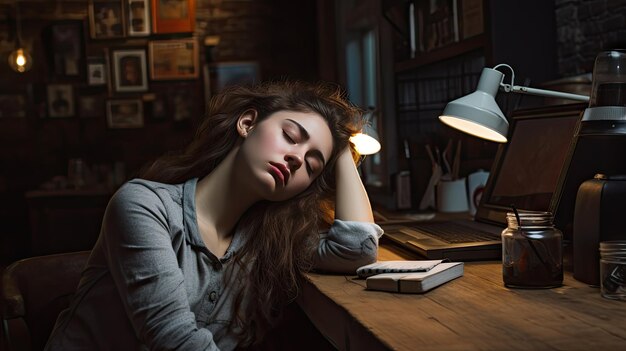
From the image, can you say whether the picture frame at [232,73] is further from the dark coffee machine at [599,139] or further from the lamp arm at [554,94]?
the dark coffee machine at [599,139]

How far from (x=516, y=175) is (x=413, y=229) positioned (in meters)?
0.34

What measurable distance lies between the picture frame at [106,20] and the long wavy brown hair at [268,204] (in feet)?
14.7

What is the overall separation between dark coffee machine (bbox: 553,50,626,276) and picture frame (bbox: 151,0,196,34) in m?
4.81

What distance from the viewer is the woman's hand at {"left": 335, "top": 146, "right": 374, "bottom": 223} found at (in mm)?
2033

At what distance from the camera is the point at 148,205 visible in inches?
67.9

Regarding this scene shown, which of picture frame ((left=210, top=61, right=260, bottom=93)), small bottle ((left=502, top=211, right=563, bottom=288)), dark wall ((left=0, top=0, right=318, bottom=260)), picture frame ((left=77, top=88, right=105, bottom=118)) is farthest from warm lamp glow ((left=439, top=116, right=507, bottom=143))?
picture frame ((left=77, top=88, right=105, bottom=118))

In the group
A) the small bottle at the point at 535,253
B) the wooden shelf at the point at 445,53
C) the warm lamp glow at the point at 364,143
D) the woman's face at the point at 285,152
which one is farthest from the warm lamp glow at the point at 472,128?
the wooden shelf at the point at 445,53

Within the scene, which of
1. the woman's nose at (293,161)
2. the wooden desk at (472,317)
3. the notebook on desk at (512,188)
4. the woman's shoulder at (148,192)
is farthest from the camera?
the notebook on desk at (512,188)

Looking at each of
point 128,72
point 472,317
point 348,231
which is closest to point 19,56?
point 128,72

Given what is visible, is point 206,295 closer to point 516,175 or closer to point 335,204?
point 335,204

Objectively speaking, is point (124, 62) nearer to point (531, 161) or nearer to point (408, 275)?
point (531, 161)

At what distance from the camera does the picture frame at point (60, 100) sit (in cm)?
624

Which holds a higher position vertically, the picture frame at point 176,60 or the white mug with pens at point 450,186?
the picture frame at point 176,60

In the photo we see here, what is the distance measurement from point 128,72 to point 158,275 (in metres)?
4.89
